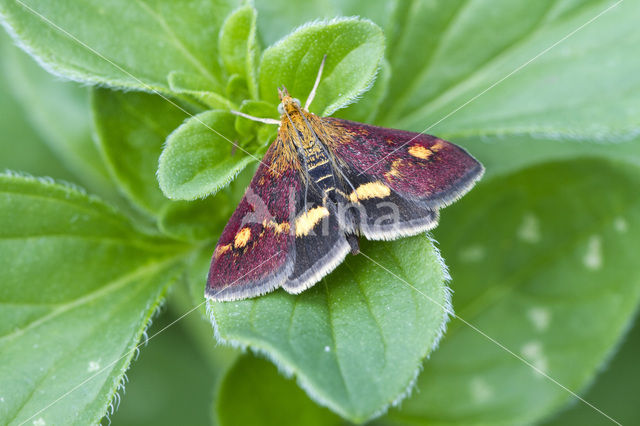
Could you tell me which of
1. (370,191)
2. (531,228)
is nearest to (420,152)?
(370,191)

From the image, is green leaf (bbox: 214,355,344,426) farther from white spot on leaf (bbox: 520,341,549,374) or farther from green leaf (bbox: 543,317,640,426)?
green leaf (bbox: 543,317,640,426)

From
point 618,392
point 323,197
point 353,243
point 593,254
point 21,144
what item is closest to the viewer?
point 353,243

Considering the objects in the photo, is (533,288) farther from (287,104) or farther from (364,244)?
(287,104)

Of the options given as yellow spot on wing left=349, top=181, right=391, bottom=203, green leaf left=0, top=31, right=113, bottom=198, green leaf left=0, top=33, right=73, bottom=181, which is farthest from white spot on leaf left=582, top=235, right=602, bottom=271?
green leaf left=0, top=33, right=73, bottom=181

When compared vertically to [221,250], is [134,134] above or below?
above

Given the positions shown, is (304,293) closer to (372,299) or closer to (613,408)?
(372,299)

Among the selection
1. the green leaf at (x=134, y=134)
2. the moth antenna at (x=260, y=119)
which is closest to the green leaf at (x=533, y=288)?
the moth antenna at (x=260, y=119)
